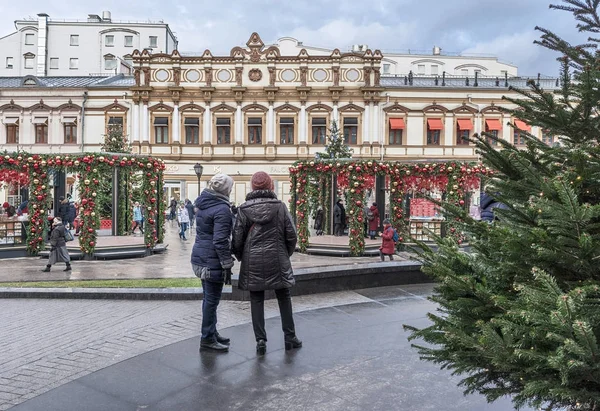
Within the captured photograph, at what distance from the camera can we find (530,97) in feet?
11.4

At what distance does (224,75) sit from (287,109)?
529 cm

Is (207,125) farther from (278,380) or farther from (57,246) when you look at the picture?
(278,380)

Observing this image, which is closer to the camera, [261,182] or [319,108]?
[261,182]

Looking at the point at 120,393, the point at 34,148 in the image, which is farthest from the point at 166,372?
the point at 34,148

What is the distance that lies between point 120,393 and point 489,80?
47.9 m

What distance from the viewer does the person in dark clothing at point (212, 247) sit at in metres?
6.00

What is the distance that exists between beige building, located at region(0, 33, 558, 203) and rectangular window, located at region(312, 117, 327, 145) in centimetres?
7

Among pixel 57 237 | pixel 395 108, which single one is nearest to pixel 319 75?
pixel 395 108

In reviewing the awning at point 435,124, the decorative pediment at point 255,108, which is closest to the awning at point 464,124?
the awning at point 435,124

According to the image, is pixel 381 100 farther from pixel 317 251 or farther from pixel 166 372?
pixel 166 372

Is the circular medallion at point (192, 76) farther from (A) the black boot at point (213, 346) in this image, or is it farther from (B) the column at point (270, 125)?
(A) the black boot at point (213, 346)

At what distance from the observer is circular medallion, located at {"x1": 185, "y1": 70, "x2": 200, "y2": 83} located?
131 feet

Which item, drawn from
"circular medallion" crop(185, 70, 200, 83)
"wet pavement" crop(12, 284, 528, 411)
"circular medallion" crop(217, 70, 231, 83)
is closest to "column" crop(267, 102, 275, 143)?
"circular medallion" crop(217, 70, 231, 83)

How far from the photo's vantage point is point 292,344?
619 cm
